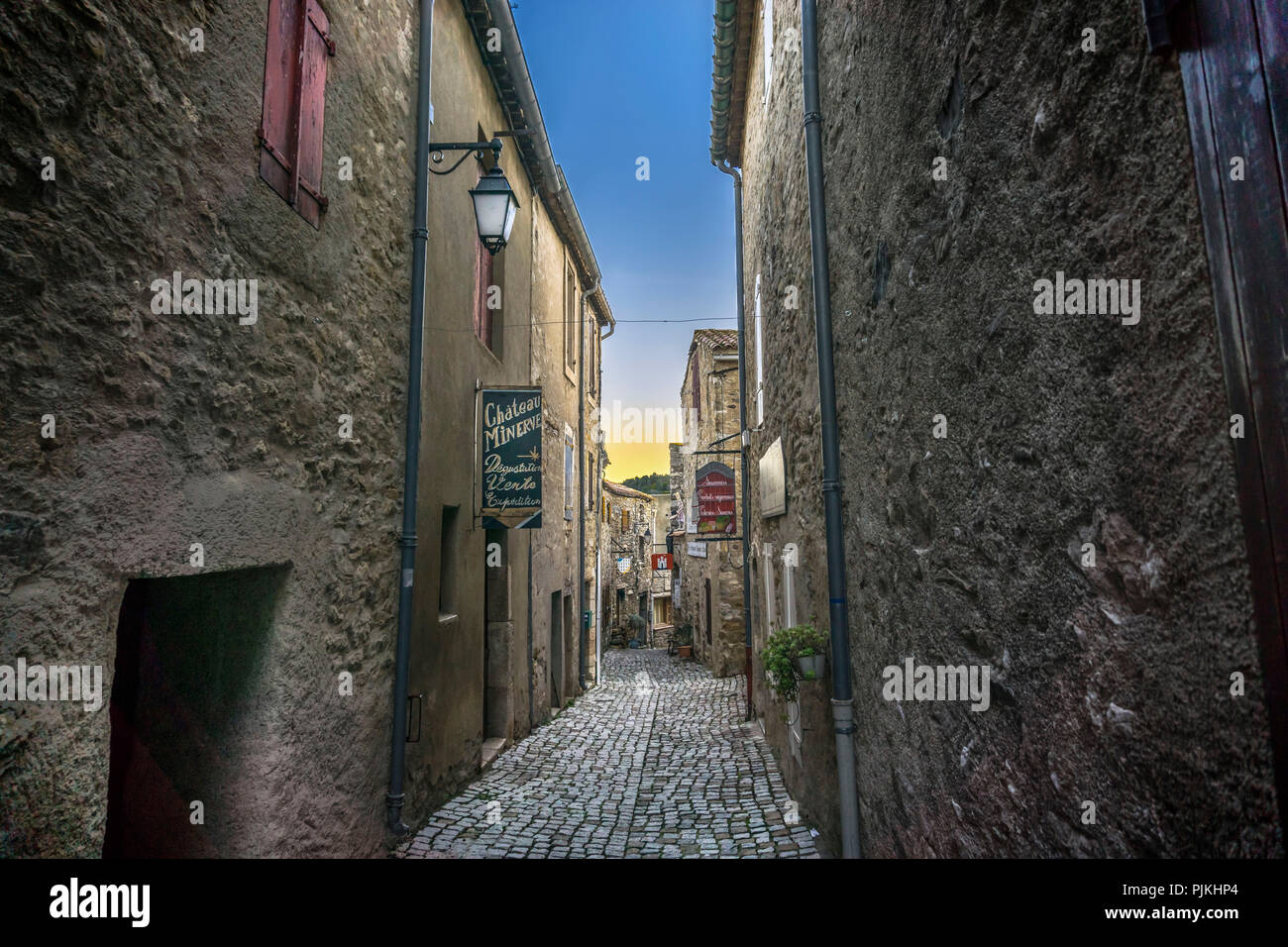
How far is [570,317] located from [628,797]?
9.32m

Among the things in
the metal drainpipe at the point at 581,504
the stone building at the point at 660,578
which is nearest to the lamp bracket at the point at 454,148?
the metal drainpipe at the point at 581,504

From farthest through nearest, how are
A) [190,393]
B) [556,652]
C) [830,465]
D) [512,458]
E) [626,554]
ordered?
[626,554] → [556,652] → [512,458] → [830,465] → [190,393]

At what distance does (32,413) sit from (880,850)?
4.02 metres

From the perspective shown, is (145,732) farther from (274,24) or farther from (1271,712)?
(1271,712)

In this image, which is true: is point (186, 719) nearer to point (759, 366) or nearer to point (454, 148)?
point (454, 148)

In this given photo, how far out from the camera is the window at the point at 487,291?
7273 millimetres

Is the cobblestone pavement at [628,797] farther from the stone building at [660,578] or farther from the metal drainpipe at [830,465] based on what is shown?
the stone building at [660,578]

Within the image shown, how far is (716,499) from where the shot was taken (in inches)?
416

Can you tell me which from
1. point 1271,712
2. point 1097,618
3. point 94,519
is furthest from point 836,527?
point 94,519

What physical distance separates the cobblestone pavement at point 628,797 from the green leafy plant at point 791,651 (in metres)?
1.11

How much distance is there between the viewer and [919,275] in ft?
8.64

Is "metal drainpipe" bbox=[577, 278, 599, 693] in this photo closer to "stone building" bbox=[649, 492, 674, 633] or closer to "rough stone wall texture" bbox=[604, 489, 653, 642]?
"rough stone wall texture" bbox=[604, 489, 653, 642]

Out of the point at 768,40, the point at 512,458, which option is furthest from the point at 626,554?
the point at 768,40

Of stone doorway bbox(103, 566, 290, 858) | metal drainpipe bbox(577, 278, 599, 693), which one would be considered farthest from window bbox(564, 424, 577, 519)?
stone doorway bbox(103, 566, 290, 858)
